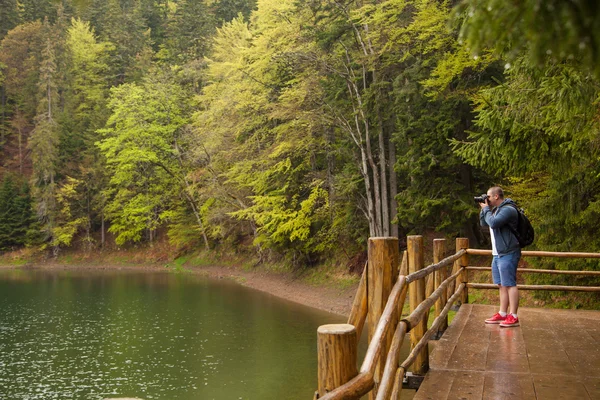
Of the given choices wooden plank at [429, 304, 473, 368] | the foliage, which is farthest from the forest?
wooden plank at [429, 304, 473, 368]

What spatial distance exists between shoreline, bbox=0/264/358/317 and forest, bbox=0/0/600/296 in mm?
1284

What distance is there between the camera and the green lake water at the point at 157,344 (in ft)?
39.0

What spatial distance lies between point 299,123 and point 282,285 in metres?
7.88

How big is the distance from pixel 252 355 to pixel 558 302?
799 centimetres

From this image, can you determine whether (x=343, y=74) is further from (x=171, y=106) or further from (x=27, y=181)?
(x=27, y=181)

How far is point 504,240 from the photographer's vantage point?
6.29 meters

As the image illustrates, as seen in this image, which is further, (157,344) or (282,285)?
(282,285)

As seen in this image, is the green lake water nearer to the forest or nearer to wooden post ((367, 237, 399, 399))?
the forest

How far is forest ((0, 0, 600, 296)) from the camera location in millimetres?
7621

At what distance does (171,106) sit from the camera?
125ft

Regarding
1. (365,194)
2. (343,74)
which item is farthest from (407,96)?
(365,194)

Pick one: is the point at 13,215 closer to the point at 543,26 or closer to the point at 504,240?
the point at 504,240

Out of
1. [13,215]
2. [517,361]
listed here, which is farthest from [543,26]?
[13,215]

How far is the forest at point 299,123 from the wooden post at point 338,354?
5.00 ft
